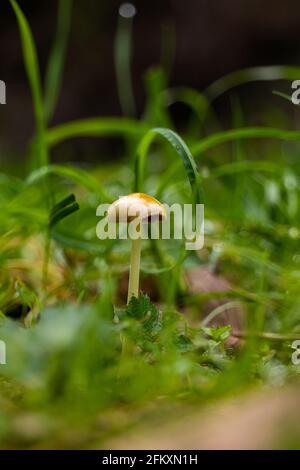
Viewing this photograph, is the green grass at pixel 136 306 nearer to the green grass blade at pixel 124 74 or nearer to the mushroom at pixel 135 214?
the mushroom at pixel 135 214

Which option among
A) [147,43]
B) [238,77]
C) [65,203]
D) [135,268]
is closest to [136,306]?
[135,268]

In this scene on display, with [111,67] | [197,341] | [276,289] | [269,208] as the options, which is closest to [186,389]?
[197,341]

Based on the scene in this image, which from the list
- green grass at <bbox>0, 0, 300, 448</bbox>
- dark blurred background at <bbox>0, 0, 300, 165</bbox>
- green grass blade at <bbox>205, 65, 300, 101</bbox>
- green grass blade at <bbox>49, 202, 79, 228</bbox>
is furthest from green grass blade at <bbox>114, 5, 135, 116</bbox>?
green grass blade at <bbox>49, 202, 79, 228</bbox>

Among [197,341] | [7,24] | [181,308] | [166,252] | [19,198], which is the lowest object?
[197,341]

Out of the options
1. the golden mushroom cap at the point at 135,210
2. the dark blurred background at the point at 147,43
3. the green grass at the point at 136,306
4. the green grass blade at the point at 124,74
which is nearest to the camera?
the green grass at the point at 136,306

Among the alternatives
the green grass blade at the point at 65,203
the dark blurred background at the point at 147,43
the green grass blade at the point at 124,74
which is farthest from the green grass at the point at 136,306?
the dark blurred background at the point at 147,43

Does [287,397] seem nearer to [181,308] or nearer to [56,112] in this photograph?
[181,308]

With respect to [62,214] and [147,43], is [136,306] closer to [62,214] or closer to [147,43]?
[62,214]
